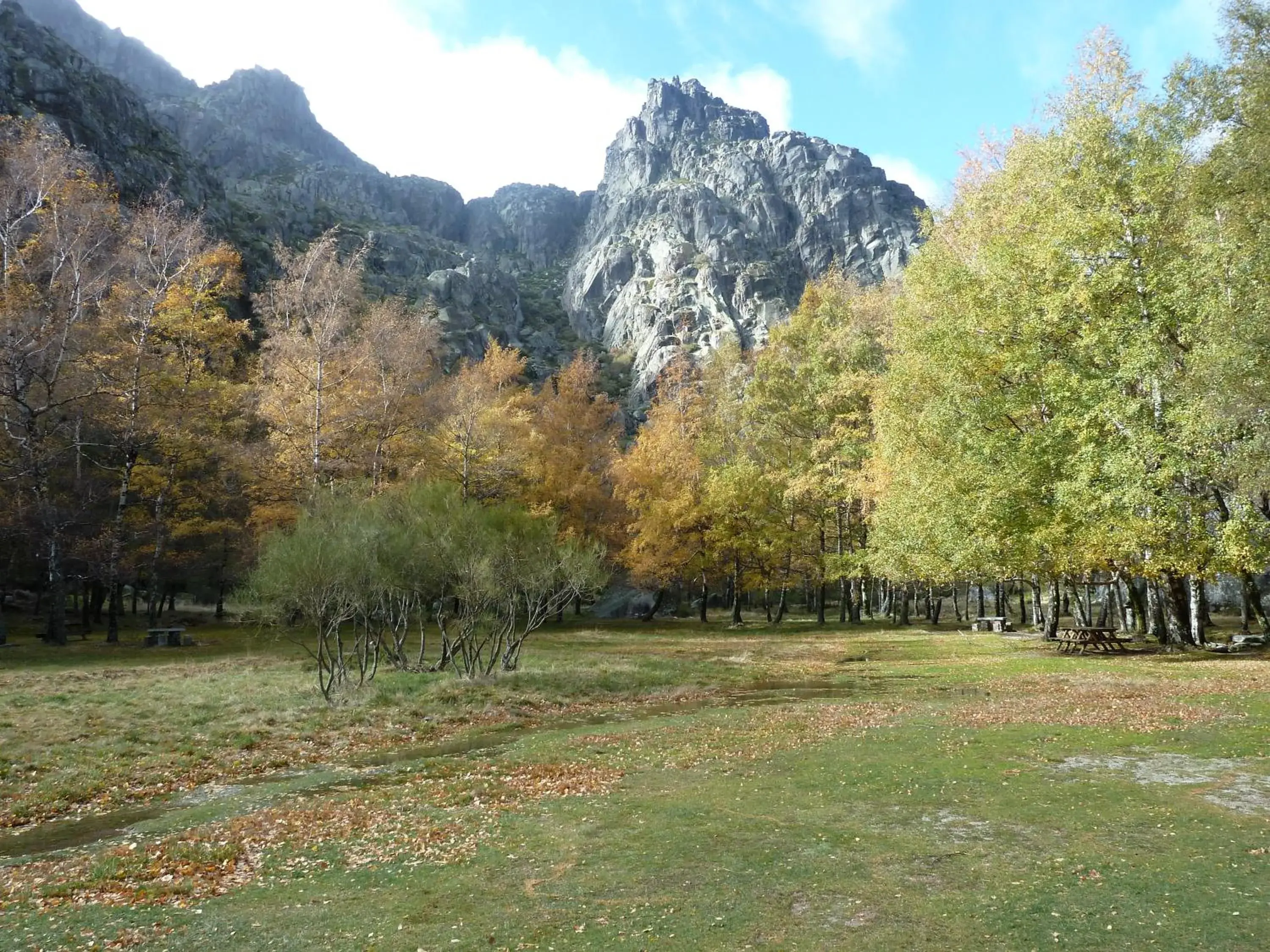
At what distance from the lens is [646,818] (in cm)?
1099

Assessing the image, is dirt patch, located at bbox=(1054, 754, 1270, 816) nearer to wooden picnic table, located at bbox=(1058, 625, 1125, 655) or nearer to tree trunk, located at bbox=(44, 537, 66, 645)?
wooden picnic table, located at bbox=(1058, 625, 1125, 655)

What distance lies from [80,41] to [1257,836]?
27094 cm

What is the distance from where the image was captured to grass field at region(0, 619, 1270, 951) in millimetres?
7176

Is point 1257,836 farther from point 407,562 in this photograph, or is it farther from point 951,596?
point 951,596

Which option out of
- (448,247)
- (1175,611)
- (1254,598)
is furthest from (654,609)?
(448,247)

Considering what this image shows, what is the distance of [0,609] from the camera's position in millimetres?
36281

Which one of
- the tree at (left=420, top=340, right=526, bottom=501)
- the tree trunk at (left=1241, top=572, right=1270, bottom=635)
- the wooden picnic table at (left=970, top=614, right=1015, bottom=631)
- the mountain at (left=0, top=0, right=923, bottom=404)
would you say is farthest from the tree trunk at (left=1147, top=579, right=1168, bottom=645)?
the mountain at (left=0, top=0, right=923, bottom=404)

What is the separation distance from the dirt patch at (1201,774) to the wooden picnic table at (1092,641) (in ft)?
68.0

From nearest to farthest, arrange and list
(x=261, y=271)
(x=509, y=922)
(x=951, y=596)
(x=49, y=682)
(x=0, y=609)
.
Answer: (x=509, y=922)
(x=49, y=682)
(x=0, y=609)
(x=951, y=596)
(x=261, y=271)

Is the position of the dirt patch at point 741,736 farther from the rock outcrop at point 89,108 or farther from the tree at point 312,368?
the rock outcrop at point 89,108

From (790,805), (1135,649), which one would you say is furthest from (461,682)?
(1135,649)

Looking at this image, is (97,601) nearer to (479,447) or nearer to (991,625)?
(479,447)

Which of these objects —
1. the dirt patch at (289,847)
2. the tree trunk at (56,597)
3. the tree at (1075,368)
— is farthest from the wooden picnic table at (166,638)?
the tree at (1075,368)

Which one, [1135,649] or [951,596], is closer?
[1135,649]
